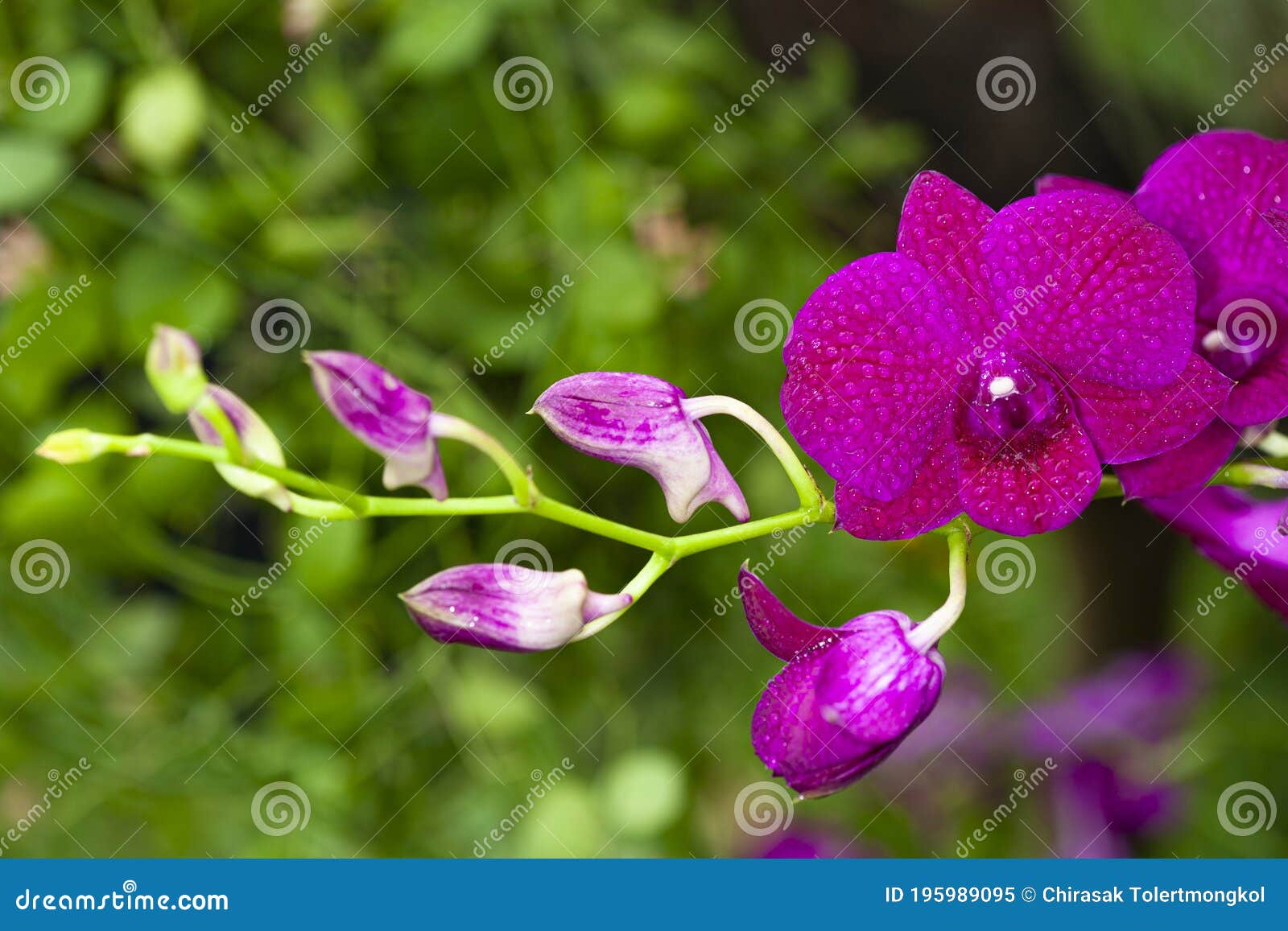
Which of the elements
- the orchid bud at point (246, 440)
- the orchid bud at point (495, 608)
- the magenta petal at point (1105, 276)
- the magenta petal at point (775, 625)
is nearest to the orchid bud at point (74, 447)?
the orchid bud at point (246, 440)

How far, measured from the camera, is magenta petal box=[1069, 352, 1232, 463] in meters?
0.48

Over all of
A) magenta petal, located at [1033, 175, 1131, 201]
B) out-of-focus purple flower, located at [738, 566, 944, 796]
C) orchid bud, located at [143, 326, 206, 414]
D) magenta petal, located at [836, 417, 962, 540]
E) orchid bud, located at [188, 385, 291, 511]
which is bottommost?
out-of-focus purple flower, located at [738, 566, 944, 796]

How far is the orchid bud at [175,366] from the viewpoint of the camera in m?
0.42

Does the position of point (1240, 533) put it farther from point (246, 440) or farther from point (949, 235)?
point (246, 440)

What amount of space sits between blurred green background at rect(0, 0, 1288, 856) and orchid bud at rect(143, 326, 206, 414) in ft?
1.41

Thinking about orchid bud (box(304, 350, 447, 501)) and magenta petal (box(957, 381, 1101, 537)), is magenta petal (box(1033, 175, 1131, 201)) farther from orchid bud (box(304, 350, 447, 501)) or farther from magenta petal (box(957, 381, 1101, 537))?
orchid bud (box(304, 350, 447, 501))

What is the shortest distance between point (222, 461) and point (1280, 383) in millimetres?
492

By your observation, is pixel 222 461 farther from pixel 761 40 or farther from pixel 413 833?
pixel 761 40

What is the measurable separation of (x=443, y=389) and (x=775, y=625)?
475 mm

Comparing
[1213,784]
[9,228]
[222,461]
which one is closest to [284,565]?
[9,228]

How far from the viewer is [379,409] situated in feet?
1.42

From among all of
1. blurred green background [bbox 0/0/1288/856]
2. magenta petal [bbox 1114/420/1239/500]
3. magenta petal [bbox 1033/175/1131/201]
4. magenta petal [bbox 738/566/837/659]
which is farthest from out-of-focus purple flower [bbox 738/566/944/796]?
blurred green background [bbox 0/0/1288/856]

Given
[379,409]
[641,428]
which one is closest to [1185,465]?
[641,428]

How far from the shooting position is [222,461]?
460mm
